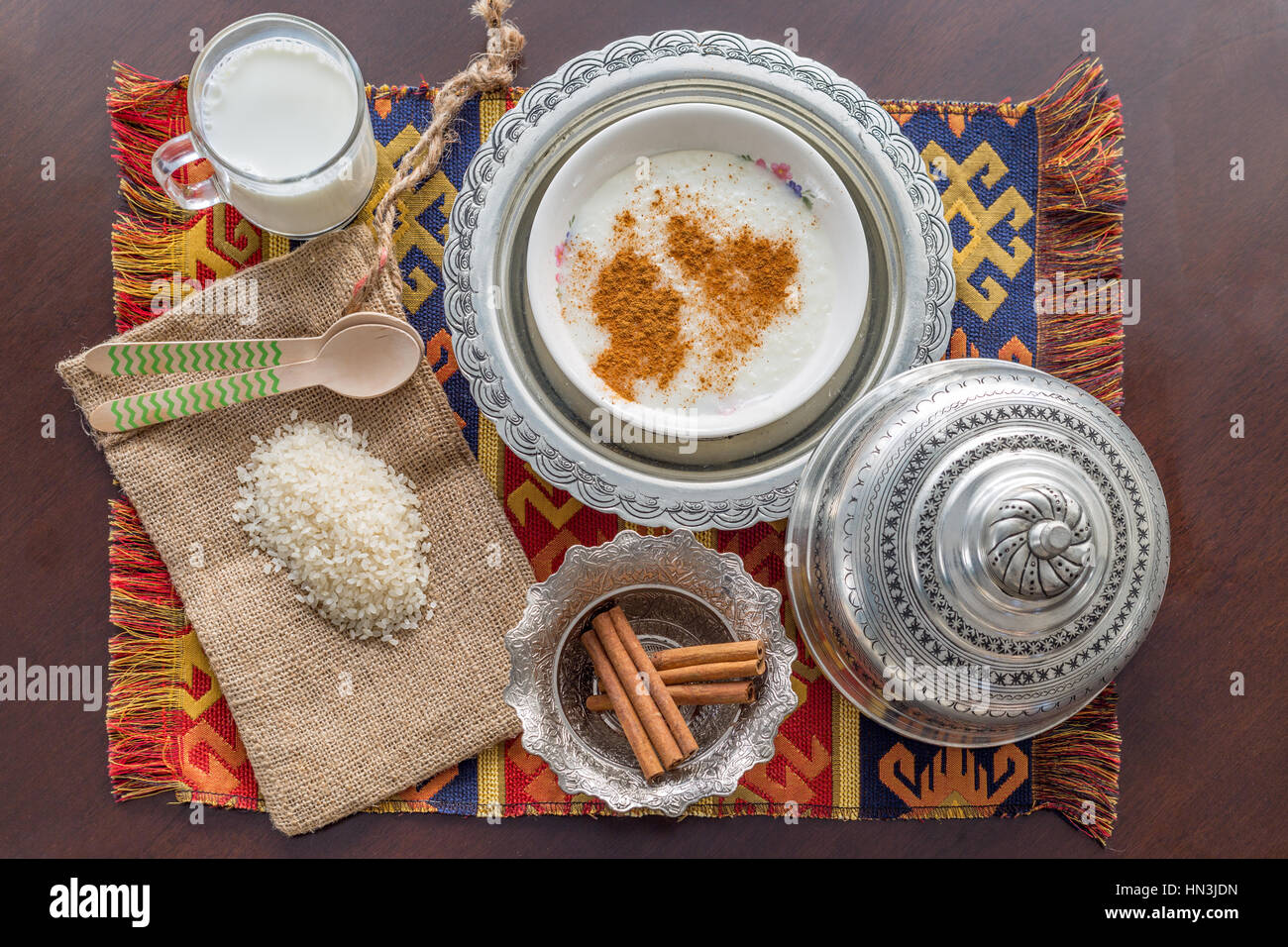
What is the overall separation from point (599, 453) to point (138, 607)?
63 cm

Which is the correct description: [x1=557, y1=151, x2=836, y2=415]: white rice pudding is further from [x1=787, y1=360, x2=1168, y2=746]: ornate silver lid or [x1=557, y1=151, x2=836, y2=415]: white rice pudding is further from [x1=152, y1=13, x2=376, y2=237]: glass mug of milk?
[x1=152, y1=13, x2=376, y2=237]: glass mug of milk

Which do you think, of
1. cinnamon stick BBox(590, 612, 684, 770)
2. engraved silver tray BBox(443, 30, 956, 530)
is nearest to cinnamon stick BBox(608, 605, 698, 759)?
cinnamon stick BBox(590, 612, 684, 770)

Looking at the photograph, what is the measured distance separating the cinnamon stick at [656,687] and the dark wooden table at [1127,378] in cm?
18

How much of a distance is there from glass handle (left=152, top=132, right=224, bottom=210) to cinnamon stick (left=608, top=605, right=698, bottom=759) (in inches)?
27.9

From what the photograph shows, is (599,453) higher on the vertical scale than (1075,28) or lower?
lower

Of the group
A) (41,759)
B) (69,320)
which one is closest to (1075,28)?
(69,320)

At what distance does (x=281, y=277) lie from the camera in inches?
44.9

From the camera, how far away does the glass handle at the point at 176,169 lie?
1.07 metres

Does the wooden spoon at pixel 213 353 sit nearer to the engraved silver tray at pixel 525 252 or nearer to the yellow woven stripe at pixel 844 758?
the engraved silver tray at pixel 525 252

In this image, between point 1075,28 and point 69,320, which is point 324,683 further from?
point 1075,28

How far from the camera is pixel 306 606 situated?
1.14 meters

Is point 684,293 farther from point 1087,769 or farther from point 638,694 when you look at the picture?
point 1087,769

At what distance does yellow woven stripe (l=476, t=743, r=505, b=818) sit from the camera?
113 centimetres

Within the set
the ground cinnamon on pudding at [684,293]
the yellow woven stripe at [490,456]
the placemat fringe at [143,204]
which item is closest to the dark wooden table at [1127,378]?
the placemat fringe at [143,204]
